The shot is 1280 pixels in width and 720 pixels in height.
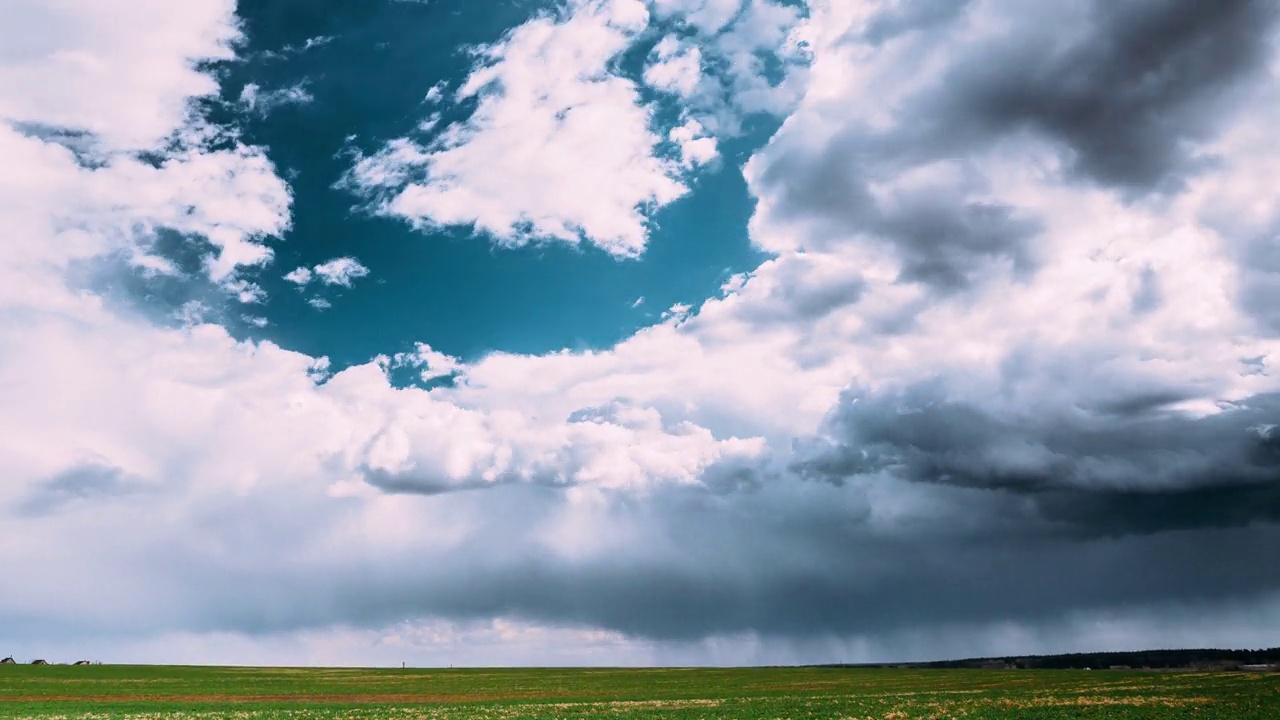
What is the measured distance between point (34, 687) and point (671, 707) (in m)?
82.5

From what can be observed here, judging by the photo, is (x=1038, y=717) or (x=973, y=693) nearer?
(x=1038, y=717)

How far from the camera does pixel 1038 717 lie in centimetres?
4738

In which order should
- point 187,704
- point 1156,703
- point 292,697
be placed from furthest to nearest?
1. point 292,697
2. point 187,704
3. point 1156,703

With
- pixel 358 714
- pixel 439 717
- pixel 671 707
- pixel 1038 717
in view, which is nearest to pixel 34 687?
pixel 358 714

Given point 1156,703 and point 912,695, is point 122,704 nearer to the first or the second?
point 912,695

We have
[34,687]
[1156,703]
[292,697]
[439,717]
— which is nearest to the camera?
[439,717]

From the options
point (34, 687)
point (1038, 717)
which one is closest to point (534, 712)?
point (1038, 717)

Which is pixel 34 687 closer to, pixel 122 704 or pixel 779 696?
pixel 122 704

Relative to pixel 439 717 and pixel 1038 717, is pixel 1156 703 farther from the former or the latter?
pixel 439 717

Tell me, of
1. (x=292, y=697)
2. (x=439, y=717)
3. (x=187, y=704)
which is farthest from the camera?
(x=292, y=697)

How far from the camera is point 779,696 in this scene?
74250 mm

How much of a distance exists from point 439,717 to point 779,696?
34.8m

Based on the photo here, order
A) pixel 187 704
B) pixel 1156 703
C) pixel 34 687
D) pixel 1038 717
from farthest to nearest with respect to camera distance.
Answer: pixel 34 687 < pixel 187 704 < pixel 1156 703 < pixel 1038 717

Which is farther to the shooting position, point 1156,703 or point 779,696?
point 779,696
